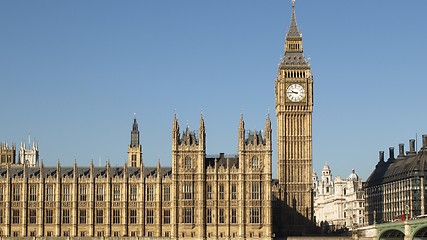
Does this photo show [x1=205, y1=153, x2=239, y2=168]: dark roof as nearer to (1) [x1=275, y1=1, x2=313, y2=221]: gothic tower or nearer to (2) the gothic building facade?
(2) the gothic building facade

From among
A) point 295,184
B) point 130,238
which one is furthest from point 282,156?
point 130,238

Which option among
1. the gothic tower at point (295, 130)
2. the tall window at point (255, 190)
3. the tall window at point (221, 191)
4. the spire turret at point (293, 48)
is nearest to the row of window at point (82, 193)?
the tall window at point (221, 191)

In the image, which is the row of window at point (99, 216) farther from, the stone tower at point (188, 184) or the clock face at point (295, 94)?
the clock face at point (295, 94)

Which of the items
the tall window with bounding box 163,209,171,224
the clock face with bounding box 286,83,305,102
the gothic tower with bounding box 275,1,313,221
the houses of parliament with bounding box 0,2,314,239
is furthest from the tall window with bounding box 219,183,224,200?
the clock face with bounding box 286,83,305,102

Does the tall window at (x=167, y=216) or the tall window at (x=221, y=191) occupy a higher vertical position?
the tall window at (x=221, y=191)

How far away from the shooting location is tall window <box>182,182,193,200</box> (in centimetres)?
15425

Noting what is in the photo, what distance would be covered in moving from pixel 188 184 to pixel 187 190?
974 mm

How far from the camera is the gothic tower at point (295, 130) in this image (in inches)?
6545

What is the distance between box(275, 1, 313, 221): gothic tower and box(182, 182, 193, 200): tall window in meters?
19.2


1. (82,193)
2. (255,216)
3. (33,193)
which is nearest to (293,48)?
(255,216)

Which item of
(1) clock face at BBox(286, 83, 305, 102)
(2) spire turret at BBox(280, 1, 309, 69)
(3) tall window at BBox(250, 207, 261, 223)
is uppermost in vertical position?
(2) spire turret at BBox(280, 1, 309, 69)

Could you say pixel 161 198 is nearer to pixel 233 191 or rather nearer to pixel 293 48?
pixel 233 191

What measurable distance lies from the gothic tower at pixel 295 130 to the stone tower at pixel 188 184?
18416 mm

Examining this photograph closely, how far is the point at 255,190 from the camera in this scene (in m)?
154
